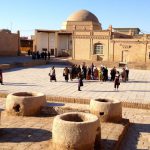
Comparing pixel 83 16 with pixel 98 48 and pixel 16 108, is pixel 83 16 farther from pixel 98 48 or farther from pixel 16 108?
pixel 16 108

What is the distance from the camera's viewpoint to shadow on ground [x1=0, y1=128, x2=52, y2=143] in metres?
8.80

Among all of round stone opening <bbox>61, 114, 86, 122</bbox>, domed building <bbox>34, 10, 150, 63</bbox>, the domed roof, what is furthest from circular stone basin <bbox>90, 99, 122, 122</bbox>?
the domed roof

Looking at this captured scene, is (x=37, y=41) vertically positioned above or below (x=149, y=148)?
above

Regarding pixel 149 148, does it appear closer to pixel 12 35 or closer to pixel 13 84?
pixel 13 84

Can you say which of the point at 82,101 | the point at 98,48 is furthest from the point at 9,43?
the point at 82,101

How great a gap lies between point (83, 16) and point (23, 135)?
Result: 46235 millimetres

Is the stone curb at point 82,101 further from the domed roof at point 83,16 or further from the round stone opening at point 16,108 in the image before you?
the domed roof at point 83,16

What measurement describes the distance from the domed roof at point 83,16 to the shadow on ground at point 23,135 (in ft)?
147

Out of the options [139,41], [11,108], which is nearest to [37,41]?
[139,41]

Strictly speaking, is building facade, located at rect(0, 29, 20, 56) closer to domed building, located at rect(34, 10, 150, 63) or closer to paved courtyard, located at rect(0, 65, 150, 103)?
domed building, located at rect(34, 10, 150, 63)

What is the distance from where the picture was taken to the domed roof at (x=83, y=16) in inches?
2097

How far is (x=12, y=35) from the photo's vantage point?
42000 mm

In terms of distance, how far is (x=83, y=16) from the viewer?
5381 centimetres

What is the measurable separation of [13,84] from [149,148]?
39.9ft
